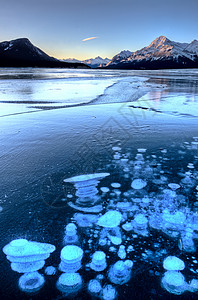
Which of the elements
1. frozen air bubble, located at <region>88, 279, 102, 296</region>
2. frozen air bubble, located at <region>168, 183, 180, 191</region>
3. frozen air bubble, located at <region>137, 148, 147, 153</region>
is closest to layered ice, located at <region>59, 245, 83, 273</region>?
frozen air bubble, located at <region>88, 279, 102, 296</region>

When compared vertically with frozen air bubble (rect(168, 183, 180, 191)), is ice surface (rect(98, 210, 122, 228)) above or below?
below

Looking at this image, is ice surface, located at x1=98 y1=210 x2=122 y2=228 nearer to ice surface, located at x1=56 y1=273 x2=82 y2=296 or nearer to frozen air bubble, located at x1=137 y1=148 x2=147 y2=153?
ice surface, located at x1=56 y1=273 x2=82 y2=296

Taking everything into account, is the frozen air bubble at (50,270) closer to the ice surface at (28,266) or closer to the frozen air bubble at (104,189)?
the ice surface at (28,266)

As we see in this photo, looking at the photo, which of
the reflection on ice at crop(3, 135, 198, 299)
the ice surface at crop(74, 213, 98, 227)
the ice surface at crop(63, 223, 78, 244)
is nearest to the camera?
the reflection on ice at crop(3, 135, 198, 299)

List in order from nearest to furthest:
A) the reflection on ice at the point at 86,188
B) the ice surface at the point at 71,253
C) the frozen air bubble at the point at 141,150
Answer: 1. the ice surface at the point at 71,253
2. the reflection on ice at the point at 86,188
3. the frozen air bubble at the point at 141,150

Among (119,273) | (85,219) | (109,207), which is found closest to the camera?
(119,273)

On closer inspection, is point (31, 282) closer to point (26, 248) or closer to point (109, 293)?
point (26, 248)

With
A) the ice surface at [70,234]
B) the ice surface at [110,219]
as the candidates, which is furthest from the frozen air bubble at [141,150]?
the ice surface at [70,234]

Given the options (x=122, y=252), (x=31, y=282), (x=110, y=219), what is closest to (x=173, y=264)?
(x=122, y=252)

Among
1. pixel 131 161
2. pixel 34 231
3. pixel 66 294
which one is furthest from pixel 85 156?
pixel 66 294

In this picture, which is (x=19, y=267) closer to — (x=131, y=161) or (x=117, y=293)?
(x=117, y=293)

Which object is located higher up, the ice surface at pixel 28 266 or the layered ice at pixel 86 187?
the layered ice at pixel 86 187

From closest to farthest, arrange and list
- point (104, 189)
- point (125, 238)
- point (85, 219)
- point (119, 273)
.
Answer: point (119, 273) → point (125, 238) → point (85, 219) → point (104, 189)

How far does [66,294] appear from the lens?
1099 mm
